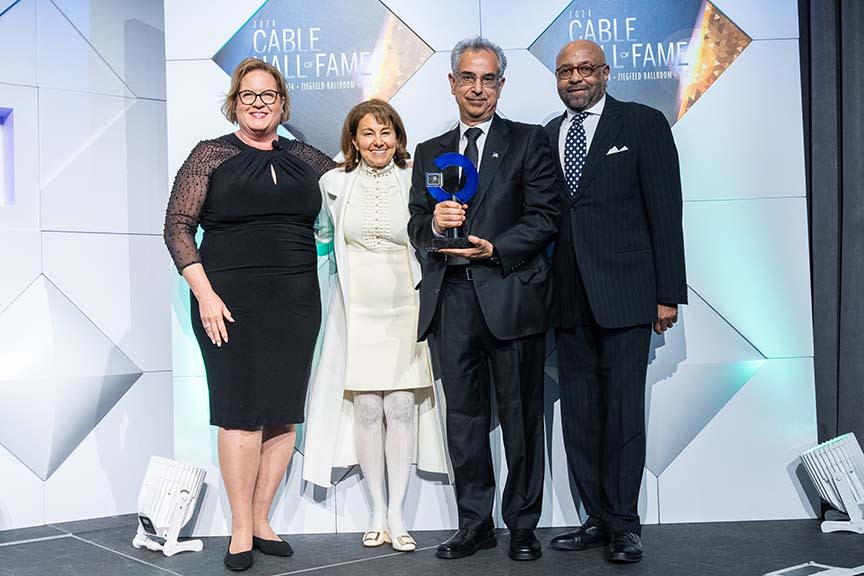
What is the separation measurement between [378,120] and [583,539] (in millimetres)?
1773

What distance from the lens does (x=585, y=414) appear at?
128 inches

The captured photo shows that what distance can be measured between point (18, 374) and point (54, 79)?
144 centimetres

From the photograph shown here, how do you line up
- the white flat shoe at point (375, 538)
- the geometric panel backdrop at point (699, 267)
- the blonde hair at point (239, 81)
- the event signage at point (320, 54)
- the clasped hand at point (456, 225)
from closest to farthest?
the clasped hand at point (456, 225) → the blonde hair at point (239, 81) → the white flat shoe at point (375, 538) → the geometric panel backdrop at point (699, 267) → the event signage at point (320, 54)

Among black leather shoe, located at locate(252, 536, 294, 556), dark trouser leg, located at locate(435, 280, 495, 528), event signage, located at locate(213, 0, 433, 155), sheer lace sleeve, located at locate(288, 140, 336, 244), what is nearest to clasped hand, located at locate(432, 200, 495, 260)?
dark trouser leg, located at locate(435, 280, 495, 528)

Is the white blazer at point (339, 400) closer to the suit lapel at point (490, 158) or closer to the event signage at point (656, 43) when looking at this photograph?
the suit lapel at point (490, 158)

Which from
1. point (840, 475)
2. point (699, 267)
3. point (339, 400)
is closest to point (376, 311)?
point (339, 400)

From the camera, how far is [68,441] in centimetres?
416

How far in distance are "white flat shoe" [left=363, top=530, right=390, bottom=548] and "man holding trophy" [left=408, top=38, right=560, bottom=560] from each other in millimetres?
337

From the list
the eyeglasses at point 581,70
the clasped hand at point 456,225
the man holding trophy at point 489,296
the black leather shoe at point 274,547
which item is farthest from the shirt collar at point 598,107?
the black leather shoe at point 274,547

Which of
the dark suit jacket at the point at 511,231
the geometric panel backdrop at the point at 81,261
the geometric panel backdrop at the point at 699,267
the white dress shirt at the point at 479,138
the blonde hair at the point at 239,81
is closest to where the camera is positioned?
the dark suit jacket at the point at 511,231

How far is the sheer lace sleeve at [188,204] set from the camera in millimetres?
3180

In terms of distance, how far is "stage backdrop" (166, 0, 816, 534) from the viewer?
3.63 m

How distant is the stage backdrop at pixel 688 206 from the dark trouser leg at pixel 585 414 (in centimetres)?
40

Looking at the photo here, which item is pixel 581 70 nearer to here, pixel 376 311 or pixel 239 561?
pixel 376 311
